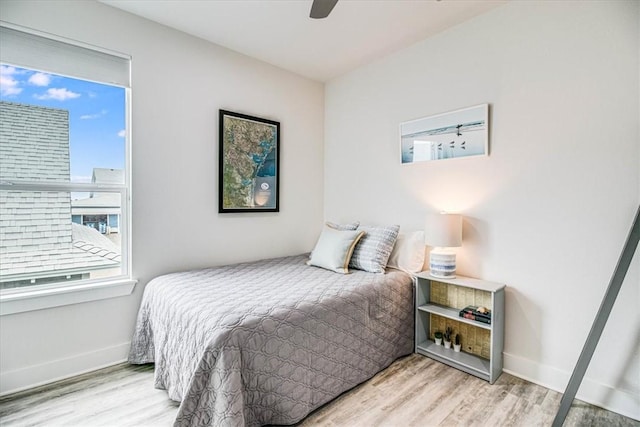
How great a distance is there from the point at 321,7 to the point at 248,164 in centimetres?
174

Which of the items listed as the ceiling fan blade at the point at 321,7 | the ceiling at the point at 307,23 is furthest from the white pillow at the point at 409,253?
the ceiling fan blade at the point at 321,7

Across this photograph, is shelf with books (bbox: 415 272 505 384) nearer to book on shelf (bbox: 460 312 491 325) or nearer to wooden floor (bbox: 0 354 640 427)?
book on shelf (bbox: 460 312 491 325)

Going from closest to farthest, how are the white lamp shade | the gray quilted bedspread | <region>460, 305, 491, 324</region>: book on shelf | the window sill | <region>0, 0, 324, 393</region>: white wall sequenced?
1. the gray quilted bedspread
2. the window sill
3. <region>0, 0, 324, 393</region>: white wall
4. <region>460, 305, 491, 324</region>: book on shelf
5. the white lamp shade

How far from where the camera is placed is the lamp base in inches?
95.7

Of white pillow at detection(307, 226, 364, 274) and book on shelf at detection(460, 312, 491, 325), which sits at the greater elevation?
white pillow at detection(307, 226, 364, 274)

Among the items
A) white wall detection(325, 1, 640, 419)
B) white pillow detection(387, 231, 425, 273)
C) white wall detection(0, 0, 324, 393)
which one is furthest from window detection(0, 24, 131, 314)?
white wall detection(325, 1, 640, 419)

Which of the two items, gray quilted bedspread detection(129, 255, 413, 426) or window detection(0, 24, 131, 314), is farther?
window detection(0, 24, 131, 314)

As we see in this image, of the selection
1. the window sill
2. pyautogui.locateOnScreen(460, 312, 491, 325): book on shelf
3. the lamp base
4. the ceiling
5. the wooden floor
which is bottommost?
the wooden floor

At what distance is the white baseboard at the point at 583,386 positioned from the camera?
5.93 ft

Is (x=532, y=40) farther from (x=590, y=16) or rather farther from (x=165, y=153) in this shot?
(x=165, y=153)

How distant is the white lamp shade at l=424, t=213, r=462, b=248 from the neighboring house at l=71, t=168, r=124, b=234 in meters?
2.46

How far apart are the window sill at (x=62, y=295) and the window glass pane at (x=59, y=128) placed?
76 centimetres

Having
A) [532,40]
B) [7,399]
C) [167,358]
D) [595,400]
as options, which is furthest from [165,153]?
[595,400]

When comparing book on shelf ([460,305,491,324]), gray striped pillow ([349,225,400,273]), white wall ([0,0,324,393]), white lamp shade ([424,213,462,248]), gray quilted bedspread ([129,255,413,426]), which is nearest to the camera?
gray quilted bedspread ([129,255,413,426])
